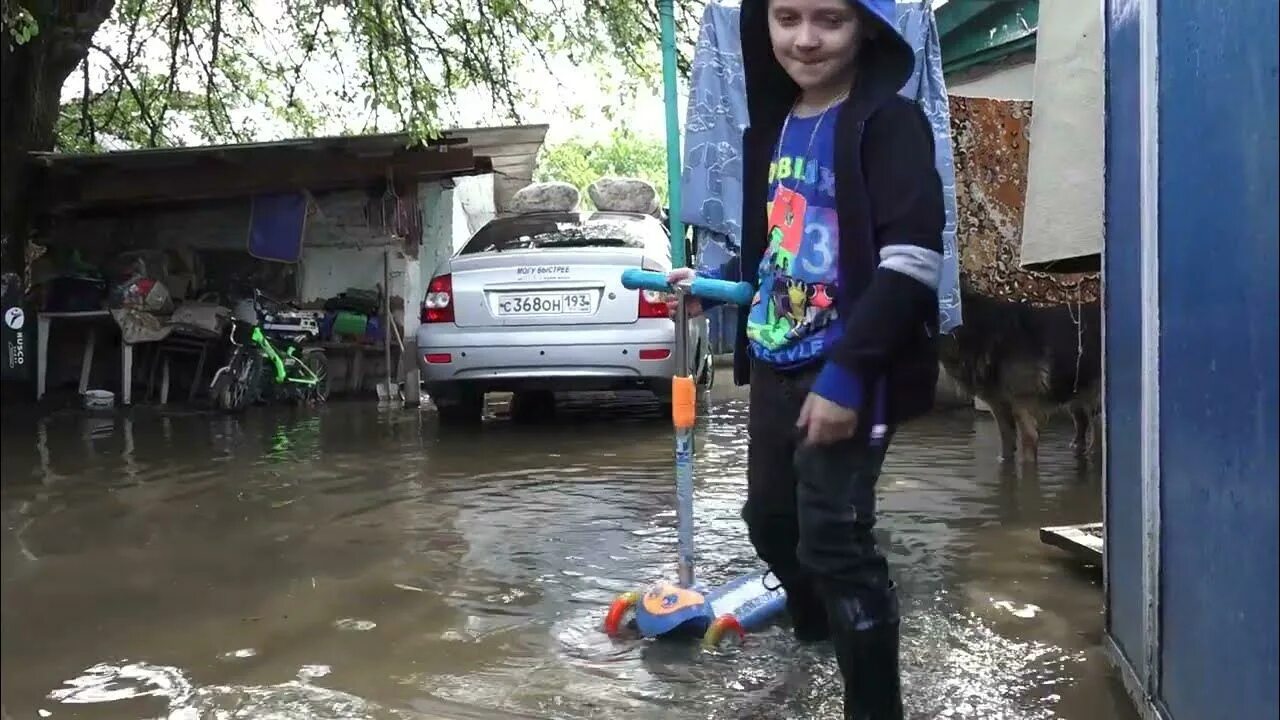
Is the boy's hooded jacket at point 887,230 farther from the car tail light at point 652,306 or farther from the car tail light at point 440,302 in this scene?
the car tail light at point 440,302

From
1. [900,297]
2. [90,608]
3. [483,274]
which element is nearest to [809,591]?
[900,297]

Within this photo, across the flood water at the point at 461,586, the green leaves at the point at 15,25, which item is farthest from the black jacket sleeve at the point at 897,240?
the green leaves at the point at 15,25

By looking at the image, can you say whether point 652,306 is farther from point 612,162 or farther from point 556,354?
point 612,162

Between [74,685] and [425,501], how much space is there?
2.39m

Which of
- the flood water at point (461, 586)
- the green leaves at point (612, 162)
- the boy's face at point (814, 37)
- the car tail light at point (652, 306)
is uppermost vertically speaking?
the green leaves at point (612, 162)

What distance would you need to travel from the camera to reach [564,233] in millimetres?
7988

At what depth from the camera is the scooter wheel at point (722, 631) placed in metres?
2.95

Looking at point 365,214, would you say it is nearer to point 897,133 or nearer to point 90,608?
point 90,608

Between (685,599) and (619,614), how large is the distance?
22 centimetres

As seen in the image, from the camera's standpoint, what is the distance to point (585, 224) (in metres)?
8.15

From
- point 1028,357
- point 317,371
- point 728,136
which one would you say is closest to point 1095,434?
point 1028,357

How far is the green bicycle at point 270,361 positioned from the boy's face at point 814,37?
820 cm

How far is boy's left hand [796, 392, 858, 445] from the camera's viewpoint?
198 centimetres

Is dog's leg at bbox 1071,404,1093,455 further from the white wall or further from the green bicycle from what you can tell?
the green bicycle
